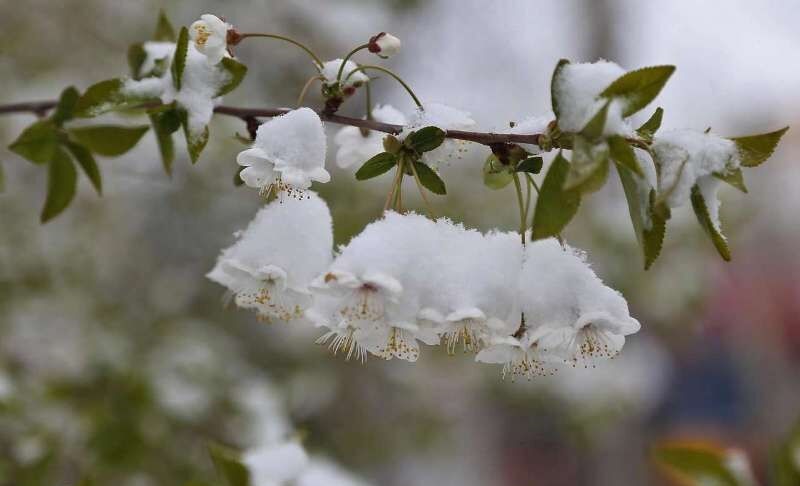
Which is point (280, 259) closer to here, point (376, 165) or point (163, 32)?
point (376, 165)

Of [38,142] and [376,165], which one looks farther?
[38,142]

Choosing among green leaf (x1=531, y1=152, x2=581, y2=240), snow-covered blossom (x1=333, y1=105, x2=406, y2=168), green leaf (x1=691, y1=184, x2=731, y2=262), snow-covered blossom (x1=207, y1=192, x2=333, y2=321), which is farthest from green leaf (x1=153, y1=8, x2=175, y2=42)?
green leaf (x1=691, y1=184, x2=731, y2=262)

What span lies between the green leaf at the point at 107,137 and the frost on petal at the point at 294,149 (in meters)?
0.35

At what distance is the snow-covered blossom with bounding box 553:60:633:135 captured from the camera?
3.07ft

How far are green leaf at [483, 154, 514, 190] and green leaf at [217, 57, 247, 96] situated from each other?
1.25ft

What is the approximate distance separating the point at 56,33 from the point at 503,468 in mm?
6375

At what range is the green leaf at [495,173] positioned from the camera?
108cm

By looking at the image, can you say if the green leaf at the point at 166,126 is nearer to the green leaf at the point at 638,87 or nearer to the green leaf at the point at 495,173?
the green leaf at the point at 495,173

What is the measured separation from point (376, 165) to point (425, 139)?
0.25 feet

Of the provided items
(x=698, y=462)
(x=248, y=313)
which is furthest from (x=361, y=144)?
(x=248, y=313)

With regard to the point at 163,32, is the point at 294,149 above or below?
below

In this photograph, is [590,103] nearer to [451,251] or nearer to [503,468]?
[451,251]

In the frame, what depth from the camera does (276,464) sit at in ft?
4.88

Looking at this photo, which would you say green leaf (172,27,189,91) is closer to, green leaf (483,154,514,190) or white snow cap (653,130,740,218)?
green leaf (483,154,514,190)
